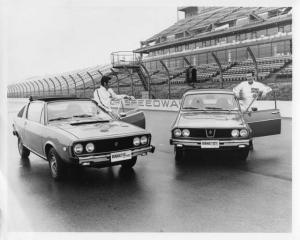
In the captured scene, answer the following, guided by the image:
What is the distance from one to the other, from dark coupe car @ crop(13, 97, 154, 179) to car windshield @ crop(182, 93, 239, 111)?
152 cm

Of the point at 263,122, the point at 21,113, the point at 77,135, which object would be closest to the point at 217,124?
the point at 263,122

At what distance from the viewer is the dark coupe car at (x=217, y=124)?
570cm

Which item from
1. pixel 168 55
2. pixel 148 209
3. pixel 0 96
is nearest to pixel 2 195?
pixel 0 96

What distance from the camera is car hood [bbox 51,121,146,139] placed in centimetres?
471

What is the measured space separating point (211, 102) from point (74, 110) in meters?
2.84

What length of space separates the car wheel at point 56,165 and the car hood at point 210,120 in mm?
2265

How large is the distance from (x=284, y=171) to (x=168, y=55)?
36.1ft

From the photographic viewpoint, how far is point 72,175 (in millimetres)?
5238

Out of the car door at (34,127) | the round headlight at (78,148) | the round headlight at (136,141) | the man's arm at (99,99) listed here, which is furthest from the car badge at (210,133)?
the car door at (34,127)

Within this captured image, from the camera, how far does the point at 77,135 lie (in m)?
4.64

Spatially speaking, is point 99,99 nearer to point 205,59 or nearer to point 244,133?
point 244,133

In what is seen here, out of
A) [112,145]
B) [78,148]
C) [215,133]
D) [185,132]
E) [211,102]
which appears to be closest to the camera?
[78,148]
